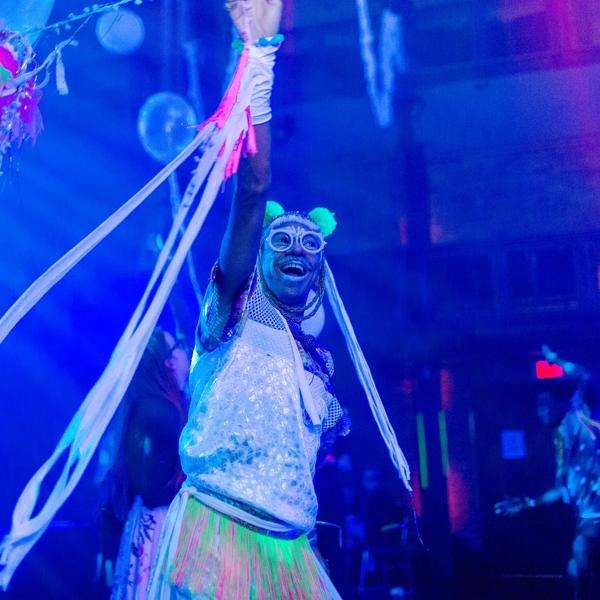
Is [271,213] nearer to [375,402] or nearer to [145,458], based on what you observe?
[375,402]

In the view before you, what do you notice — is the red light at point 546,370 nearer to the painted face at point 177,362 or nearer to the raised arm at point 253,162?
the painted face at point 177,362

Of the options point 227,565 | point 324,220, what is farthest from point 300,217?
point 227,565

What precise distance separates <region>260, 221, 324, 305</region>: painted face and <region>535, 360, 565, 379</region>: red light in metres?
7.03

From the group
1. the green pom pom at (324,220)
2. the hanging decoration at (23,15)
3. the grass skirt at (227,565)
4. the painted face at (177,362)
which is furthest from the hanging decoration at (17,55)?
the grass skirt at (227,565)

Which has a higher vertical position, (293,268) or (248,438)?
(293,268)

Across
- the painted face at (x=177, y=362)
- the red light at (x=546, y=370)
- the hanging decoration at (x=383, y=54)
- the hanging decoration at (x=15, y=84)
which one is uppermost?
the hanging decoration at (x=383, y=54)

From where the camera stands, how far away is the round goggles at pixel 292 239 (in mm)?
1981

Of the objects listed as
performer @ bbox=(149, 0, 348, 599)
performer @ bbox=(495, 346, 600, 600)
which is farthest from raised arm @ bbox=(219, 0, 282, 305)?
performer @ bbox=(495, 346, 600, 600)

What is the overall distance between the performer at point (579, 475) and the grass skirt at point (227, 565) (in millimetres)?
3615

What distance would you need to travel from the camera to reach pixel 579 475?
489 centimetres

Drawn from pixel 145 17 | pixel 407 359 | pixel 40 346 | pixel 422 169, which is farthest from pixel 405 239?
pixel 40 346

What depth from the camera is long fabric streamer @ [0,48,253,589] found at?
1429 mm

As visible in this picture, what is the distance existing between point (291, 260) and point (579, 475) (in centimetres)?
379

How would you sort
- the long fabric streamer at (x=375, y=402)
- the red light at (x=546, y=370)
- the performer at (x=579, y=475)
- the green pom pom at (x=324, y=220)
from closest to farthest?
the long fabric streamer at (x=375, y=402)
the green pom pom at (x=324, y=220)
the performer at (x=579, y=475)
the red light at (x=546, y=370)
